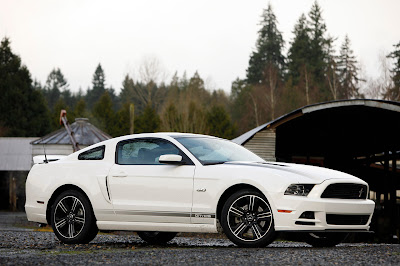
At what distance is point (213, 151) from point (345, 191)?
1949 mm

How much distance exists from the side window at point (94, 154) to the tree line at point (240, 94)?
137ft

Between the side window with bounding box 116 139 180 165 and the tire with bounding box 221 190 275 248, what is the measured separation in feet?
4.17

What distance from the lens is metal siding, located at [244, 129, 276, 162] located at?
75.8 feet

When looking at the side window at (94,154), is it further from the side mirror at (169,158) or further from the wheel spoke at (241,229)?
the wheel spoke at (241,229)

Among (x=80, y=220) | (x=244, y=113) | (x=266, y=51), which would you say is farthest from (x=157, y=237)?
(x=266, y=51)

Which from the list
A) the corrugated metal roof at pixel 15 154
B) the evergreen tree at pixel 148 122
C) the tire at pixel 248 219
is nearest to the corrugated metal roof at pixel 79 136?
the corrugated metal roof at pixel 15 154

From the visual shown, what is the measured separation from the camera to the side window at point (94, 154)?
10.6 metres

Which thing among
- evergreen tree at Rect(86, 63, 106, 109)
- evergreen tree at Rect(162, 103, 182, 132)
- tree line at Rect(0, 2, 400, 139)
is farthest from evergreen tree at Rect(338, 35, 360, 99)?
evergreen tree at Rect(86, 63, 106, 109)

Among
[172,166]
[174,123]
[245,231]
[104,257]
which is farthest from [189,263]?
[174,123]

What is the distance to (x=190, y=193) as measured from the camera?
9.43m

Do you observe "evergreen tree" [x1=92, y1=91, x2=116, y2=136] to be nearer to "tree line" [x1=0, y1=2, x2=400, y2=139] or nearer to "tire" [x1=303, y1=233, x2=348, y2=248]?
"tree line" [x1=0, y1=2, x2=400, y2=139]

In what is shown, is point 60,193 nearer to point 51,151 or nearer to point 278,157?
point 278,157

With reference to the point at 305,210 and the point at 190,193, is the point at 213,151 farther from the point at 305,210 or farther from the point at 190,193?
the point at 305,210

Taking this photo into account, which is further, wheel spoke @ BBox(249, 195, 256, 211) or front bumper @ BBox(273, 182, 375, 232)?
wheel spoke @ BBox(249, 195, 256, 211)
